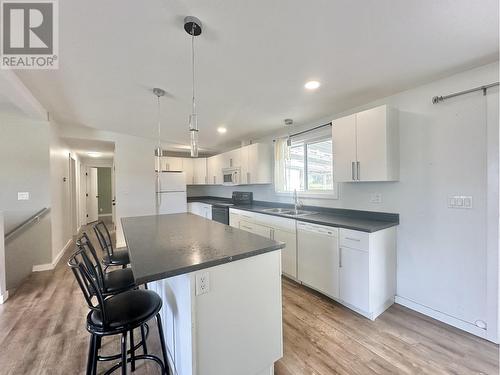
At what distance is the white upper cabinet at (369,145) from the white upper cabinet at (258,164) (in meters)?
1.65

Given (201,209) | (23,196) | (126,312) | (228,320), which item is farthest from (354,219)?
(23,196)

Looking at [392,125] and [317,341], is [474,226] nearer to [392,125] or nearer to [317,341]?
[392,125]

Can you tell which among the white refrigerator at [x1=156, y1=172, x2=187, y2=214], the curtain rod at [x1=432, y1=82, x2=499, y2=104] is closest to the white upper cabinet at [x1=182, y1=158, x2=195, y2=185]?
the white refrigerator at [x1=156, y1=172, x2=187, y2=214]

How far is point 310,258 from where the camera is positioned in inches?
105

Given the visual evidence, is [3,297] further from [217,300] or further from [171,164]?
[171,164]

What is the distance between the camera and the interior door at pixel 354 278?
2152mm

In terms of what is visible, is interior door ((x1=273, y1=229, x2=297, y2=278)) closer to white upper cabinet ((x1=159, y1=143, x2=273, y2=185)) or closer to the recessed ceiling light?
white upper cabinet ((x1=159, y1=143, x2=273, y2=185))

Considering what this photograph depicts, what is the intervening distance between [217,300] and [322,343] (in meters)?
1.16

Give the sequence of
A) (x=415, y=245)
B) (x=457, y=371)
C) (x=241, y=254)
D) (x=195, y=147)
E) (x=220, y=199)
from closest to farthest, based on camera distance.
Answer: (x=241, y=254), (x=457, y=371), (x=195, y=147), (x=415, y=245), (x=220, y=199)

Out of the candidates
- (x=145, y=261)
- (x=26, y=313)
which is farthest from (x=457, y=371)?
(x=26, y=313)

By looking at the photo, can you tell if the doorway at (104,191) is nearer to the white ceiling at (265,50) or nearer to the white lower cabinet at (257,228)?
the white ceiling at (265,50)

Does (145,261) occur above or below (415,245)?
above

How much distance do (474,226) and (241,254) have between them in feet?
6.93

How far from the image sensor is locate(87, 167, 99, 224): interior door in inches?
306
